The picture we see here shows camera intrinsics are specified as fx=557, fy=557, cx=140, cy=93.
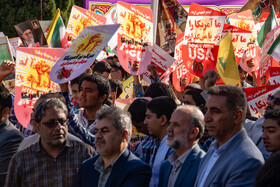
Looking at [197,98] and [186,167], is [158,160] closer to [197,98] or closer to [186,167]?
[186,167]

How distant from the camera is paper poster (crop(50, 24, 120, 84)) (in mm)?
5359

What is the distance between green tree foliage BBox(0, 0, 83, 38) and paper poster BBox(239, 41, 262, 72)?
46.1 ft

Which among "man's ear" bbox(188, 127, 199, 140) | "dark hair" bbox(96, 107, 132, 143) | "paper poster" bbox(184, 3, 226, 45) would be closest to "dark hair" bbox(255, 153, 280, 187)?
"man's ear" bbox(188, 127, 199, 140)

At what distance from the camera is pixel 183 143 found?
13.1ft

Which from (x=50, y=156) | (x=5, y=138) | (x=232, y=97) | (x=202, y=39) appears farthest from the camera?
(x=202, y=39)

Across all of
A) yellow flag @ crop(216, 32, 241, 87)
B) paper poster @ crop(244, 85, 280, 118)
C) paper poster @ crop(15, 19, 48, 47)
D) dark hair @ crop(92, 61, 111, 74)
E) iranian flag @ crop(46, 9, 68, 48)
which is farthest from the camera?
iranian flag @ crop(46, 9, 68, 48)

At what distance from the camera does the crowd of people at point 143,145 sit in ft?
12.1

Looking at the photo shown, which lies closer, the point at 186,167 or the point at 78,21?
the point at 186,167

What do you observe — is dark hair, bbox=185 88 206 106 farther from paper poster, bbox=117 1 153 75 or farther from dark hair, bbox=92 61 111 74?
dark hair, bbox=92 61 111 74

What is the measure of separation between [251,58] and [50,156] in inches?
159

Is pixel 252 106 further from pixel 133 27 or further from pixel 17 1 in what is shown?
pixel 17 1

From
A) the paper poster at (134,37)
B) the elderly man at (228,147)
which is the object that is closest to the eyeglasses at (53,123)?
the elderly man at (228,147)

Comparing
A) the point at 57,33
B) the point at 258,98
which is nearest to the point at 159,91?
the point at 258,98

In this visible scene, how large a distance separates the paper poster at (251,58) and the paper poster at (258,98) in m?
1.78
